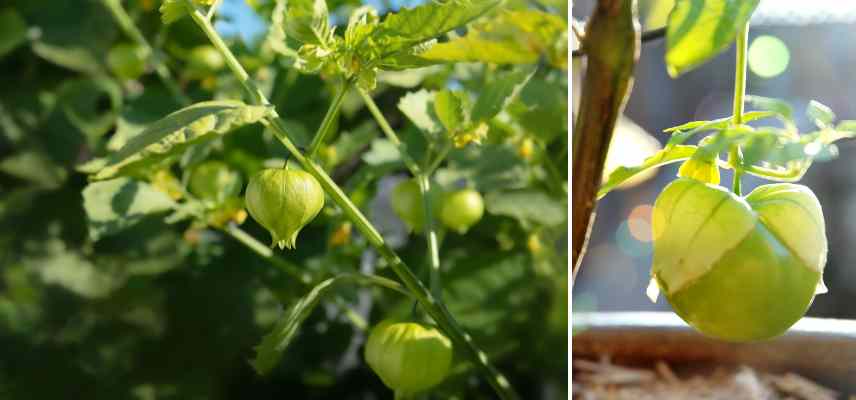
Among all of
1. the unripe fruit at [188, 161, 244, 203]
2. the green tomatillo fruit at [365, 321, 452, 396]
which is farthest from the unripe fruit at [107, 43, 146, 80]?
the green tomatillo fruit at [365, 321, 452, 396]

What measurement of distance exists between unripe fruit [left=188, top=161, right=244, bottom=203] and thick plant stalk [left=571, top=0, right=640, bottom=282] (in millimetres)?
225

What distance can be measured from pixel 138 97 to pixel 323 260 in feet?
0.44

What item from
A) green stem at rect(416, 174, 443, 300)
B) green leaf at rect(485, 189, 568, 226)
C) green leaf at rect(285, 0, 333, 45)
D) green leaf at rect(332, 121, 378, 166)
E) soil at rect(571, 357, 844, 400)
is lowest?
soil at rect(571, 357, 844, 400)

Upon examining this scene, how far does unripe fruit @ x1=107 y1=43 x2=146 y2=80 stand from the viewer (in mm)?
542

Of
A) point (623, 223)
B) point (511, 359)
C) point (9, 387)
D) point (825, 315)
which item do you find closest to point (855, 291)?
point (825, 315)

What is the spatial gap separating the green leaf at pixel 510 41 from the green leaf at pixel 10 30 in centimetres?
37

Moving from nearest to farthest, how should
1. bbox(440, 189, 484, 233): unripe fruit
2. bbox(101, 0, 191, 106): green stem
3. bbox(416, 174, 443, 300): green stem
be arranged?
1. bbox(416, 174, 443, 300): green stem
2. bbox(440, 189, 484, 233): unripe fruit
3. bbox(101, 0, 191, 106): green stem

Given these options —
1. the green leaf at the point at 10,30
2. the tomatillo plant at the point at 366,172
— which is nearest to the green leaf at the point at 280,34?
the tomatillo plant at the point at 366,172

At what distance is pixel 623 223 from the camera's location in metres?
1.06

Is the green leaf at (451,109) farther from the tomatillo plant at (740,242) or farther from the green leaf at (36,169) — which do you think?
the green leaf at (36,169)

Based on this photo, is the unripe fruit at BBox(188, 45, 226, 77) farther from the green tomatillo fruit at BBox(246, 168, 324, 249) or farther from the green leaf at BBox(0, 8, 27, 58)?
the green tomatillo fruit at BBox(246, 168, 324, 249)

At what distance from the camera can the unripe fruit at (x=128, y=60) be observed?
0.54 meters

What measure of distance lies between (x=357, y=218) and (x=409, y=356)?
5 cm

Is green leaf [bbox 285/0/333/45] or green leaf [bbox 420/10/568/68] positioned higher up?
green leaf [bbox 285/0/333/45]
